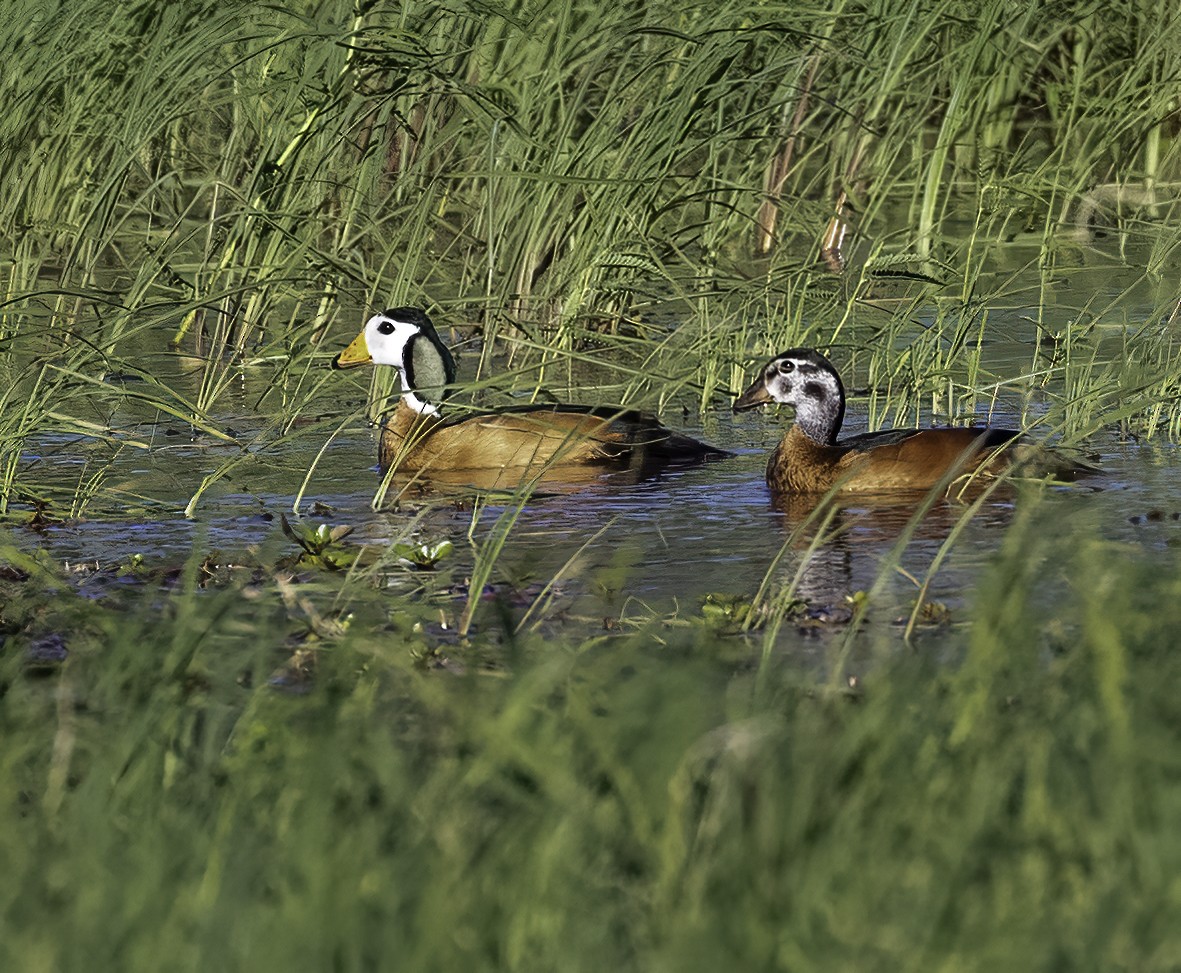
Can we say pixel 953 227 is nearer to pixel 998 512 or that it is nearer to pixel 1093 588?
pixel 998 512

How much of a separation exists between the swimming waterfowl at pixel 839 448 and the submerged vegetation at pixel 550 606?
271 millimetres

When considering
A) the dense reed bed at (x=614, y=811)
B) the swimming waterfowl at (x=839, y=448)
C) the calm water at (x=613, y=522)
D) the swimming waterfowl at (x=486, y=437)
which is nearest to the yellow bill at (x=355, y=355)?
the swimming waterfowl at (x=486, y=437)

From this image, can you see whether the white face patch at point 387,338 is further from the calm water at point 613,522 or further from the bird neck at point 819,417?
the bird neck at point 819,417

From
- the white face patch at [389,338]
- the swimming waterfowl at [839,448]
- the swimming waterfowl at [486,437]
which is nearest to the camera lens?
the swimming waterfowl at [839,448]

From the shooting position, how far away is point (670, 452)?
8.56 meters

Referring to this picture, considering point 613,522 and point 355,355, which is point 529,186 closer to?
point 355,355

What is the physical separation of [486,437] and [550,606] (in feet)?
10.5

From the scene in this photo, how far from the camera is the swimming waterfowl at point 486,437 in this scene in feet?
27.7

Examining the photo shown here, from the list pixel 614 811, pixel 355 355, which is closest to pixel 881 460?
pixel 355 355

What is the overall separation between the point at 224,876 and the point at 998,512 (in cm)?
450

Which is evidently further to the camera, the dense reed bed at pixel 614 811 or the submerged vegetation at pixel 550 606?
the submerged vegetation at pixel 550 606

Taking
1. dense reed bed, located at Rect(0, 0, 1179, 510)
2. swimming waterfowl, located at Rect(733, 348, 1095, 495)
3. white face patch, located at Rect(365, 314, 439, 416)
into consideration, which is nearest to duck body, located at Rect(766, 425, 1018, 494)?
swimming waterfowl, located at Rect(733, 348, 1095, 495)

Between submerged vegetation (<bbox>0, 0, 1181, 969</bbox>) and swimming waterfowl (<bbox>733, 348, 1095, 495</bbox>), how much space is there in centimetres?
27

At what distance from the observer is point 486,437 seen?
29.2ft
